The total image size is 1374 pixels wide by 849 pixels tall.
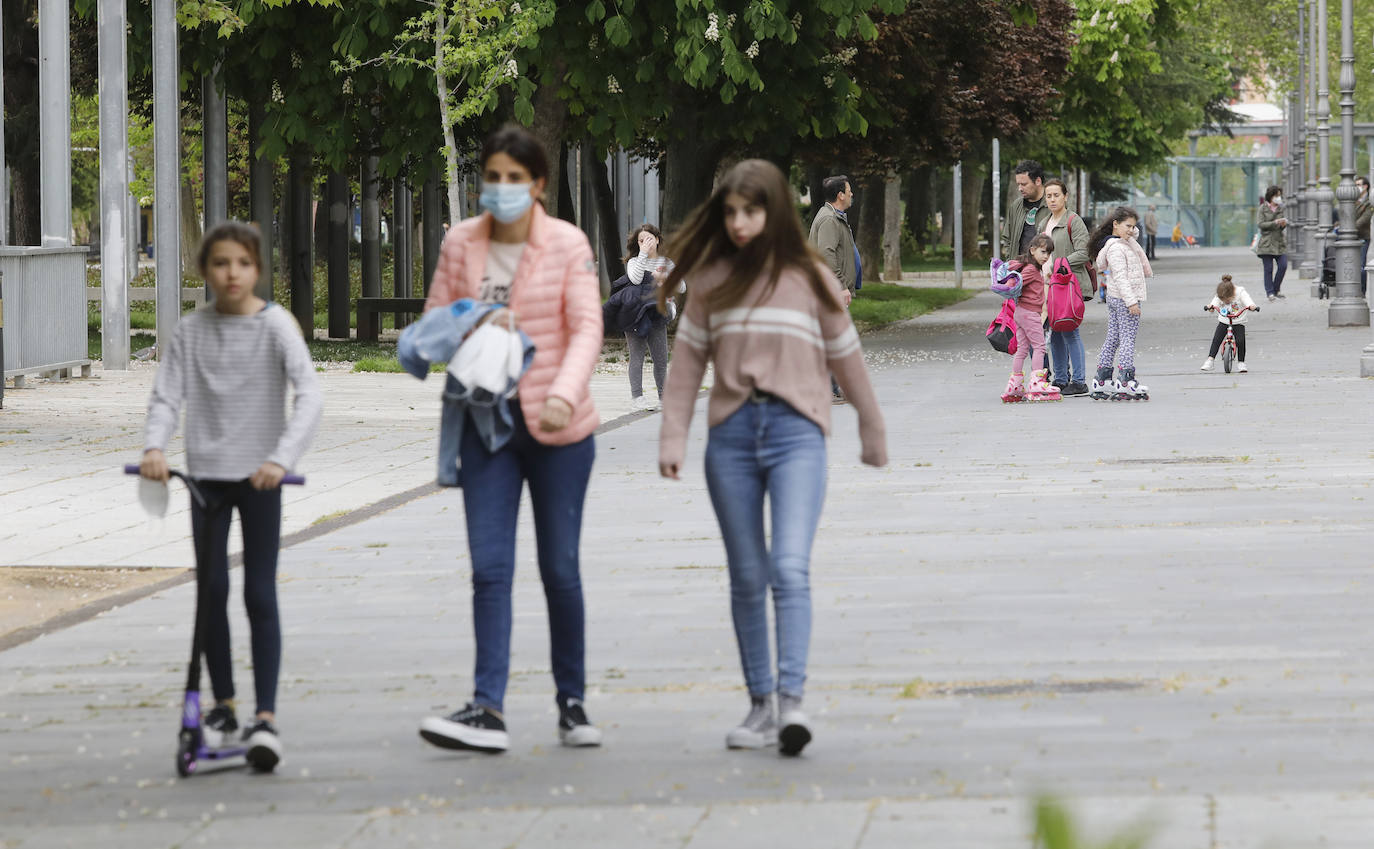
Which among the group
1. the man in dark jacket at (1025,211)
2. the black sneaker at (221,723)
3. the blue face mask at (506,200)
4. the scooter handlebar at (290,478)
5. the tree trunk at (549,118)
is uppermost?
the tree trunk at (549,118)

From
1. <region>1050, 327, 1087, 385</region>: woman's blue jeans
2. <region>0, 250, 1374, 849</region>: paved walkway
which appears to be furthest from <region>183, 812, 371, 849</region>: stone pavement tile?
<region>1050, 327, 1087, 385</region>: woman's blue jeans

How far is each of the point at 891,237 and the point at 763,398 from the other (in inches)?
2014

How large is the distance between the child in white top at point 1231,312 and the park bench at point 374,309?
1137 centimetres

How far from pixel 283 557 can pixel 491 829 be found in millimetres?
5138

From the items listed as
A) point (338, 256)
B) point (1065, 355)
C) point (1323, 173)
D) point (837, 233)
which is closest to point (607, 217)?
point (338, 256)

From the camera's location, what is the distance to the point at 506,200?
5.91m

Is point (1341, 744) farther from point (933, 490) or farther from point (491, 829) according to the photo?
point (933, 490)

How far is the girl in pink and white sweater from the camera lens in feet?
19.5

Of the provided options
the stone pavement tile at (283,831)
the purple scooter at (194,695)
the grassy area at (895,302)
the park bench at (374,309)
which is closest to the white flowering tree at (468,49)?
the park bench at (374,309)

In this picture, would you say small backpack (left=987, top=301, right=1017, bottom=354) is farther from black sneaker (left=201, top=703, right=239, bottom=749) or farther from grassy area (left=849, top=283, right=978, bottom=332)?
grassy area (left=849, top=283, right=978, bottom=332)

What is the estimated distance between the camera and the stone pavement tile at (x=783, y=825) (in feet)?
16.0

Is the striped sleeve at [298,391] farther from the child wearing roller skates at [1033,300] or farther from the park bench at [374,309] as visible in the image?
the park bench at [374,309]

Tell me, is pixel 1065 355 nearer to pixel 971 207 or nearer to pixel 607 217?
pixel 607 217

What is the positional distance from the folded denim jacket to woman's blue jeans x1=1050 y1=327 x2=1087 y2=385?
12993 mm
